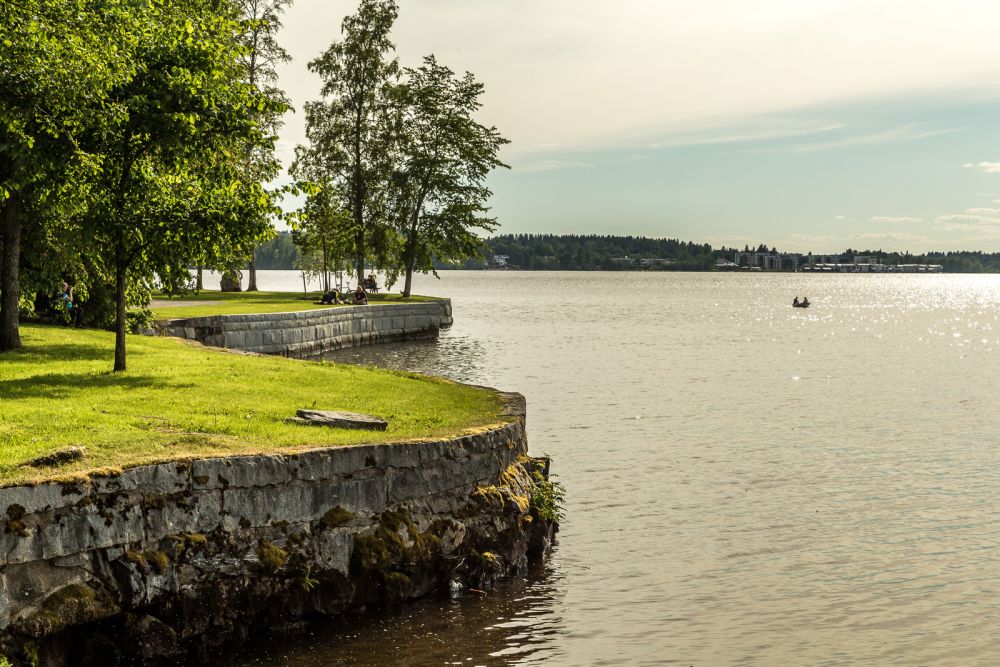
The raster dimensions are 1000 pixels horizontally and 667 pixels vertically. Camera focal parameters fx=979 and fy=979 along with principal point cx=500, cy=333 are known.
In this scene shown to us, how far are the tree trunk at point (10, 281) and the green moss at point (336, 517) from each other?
12.9 m

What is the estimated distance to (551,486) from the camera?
1538 centimetres

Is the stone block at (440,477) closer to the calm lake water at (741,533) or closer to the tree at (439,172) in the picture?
the calm lake water at (741,533)

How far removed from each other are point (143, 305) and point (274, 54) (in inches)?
1398

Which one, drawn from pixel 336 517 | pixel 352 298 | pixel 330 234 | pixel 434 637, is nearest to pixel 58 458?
pixel 336 517

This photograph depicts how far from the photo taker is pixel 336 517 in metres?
11.7

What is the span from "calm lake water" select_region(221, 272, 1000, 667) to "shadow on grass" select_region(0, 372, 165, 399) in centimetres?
680

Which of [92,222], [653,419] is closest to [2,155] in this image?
[92,222]

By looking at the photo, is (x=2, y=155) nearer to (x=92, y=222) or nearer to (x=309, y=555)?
(x=92, y=222)

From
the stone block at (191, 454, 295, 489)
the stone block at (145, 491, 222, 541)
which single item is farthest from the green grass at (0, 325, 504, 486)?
the stone block at (145, 491, 222, 541)

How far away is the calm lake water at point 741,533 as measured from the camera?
11656mm

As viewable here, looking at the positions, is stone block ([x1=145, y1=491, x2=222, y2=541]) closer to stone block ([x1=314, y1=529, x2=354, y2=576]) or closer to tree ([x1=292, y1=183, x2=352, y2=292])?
stone block ([x1=314, y1=529, x2=354, y2=576])

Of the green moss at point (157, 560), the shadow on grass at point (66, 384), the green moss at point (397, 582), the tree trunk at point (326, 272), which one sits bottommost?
the green moss at point (397, 582)

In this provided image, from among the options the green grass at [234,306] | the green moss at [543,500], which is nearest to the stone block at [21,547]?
the green moss at [543,500]

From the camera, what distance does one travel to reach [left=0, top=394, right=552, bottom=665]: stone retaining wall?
946 cm
